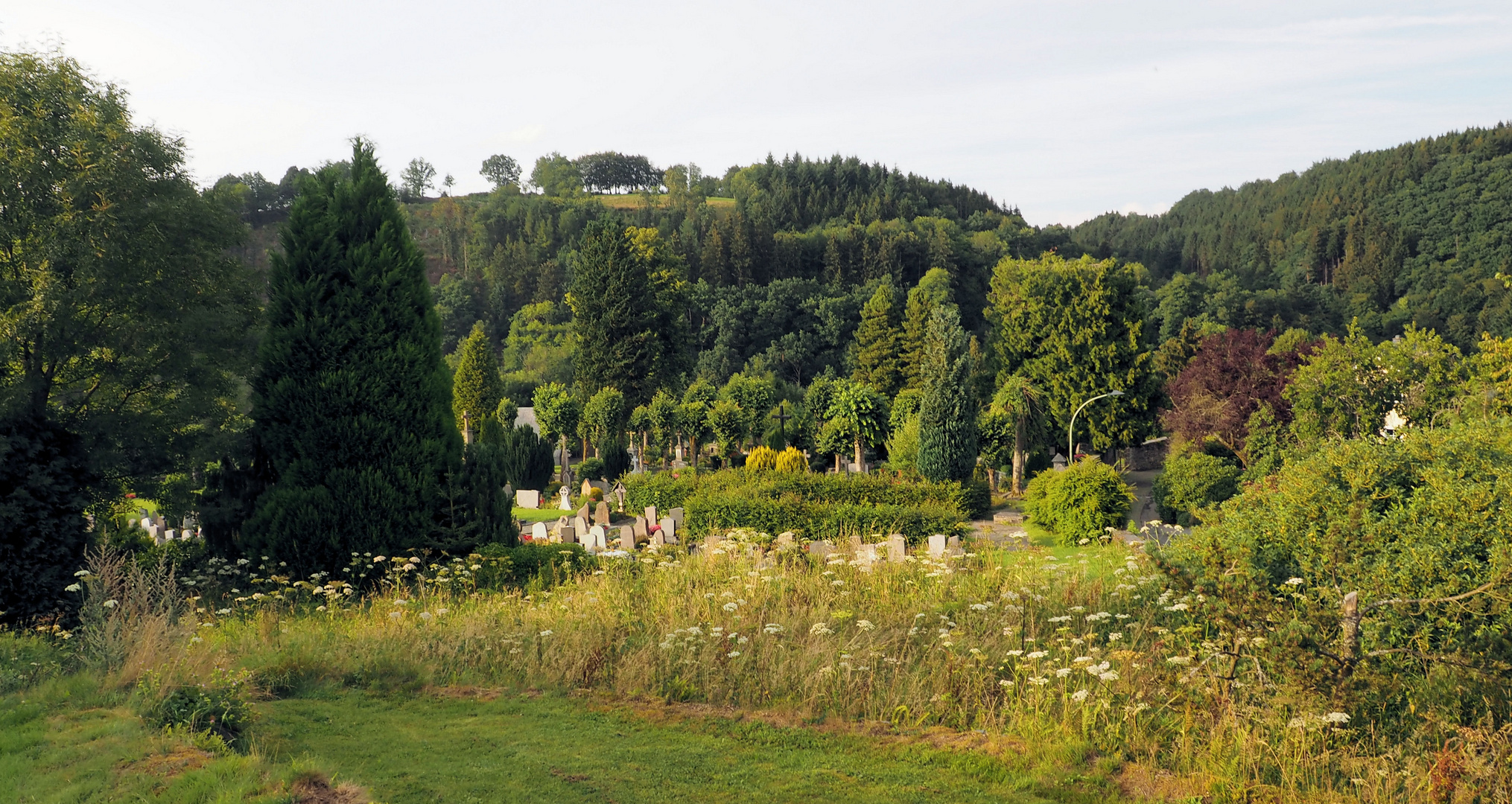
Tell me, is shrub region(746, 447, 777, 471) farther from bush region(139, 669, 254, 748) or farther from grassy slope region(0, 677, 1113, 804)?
bush region(139, 669, 254, 748)

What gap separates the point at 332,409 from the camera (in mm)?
12352

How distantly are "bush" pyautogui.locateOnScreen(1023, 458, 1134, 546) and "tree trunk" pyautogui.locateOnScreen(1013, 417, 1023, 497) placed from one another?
9791mm

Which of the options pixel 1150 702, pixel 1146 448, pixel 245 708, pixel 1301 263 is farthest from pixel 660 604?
pixel 1301 263

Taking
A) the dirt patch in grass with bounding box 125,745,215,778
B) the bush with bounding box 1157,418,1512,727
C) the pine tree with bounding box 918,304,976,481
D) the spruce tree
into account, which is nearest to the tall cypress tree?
the dirt patch in grass with bounding box 125,745,215,778

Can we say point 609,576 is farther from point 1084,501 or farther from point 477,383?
point 477,383

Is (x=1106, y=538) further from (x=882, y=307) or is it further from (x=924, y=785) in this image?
(x=882, y=307)

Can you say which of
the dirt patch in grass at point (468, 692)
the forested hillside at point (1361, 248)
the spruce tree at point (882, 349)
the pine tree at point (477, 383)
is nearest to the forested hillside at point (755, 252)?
the spruce tree at point (882, 349)

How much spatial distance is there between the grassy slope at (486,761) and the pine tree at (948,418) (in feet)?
71.0

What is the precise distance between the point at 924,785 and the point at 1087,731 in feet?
4.22

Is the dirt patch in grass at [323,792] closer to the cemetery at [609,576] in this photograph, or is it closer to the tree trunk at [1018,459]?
the cemetery at [609,576]

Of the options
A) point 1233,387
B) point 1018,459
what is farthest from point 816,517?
point 1233,387

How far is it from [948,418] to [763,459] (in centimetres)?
567

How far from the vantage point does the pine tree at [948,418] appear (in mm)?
26984

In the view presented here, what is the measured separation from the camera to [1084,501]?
786 inches
